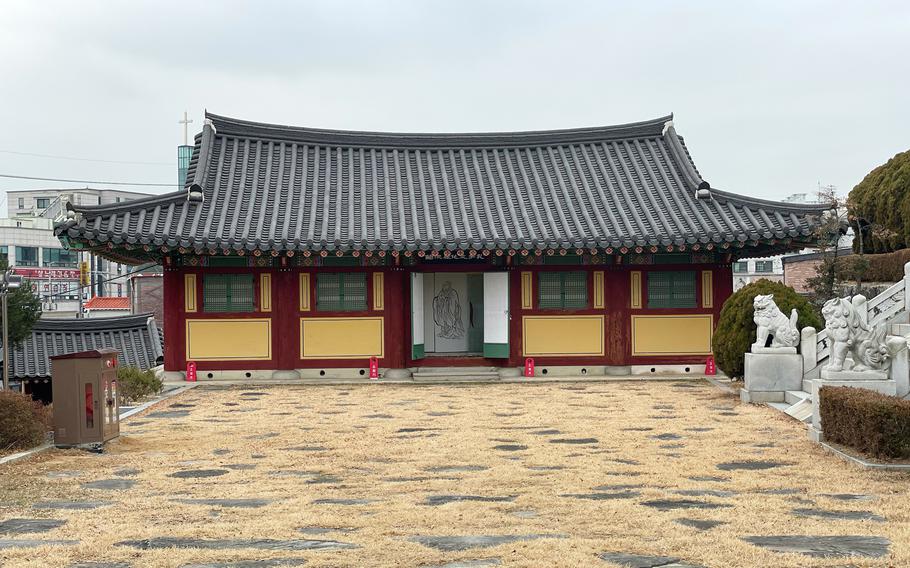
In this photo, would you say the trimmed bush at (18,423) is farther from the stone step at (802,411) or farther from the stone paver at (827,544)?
the stone step at (802,411)

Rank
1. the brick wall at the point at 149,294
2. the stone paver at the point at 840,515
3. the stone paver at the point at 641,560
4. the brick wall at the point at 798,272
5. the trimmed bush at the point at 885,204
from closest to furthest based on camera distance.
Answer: the stone paver at the point at 641,560, the stone paver at the point at 840,515, the trimmed bush at the point at 885,204, the brick wall at the point at 798,272, the brick wall at the point at 149,294

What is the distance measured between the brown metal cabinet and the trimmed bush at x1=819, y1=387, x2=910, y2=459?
32.1 ft

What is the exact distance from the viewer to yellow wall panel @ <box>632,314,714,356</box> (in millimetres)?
25359

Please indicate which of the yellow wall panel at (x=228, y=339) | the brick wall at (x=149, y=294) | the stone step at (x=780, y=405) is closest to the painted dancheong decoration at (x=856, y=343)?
the stone step at (x=780, y=405)

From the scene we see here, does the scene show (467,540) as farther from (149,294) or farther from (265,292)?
(149,294)

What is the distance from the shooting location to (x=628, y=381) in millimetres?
23594

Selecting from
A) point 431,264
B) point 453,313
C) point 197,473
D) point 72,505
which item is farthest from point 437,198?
point 72,505

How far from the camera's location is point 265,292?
2483 cm

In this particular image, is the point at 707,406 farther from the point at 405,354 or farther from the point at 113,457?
the point at 113,457

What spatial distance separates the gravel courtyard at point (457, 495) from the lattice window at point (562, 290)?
8.00 m

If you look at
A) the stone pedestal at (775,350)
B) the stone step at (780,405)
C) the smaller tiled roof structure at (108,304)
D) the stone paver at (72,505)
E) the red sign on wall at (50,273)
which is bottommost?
the stone step at (780,405)

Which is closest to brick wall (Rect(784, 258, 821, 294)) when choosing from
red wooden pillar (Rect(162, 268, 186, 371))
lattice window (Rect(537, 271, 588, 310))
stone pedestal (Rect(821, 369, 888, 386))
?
lattice window (Rect(537, 271, 588, 310))

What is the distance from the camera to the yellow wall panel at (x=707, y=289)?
2541cm

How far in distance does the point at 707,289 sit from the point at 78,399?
54.8ft
